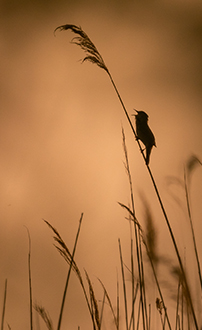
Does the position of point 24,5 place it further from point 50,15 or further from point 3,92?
point 3,92

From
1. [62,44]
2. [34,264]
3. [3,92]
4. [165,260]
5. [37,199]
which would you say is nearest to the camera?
[165,260]

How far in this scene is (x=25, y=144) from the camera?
139cm

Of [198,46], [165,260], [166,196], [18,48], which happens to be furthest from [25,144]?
[198,46]

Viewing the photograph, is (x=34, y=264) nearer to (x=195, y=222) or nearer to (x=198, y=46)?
(x=195, y=222)

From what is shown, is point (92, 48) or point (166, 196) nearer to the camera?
point (92, 48)

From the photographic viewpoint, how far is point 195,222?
1.36 metres

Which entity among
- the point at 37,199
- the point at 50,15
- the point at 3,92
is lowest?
the point at 37,199

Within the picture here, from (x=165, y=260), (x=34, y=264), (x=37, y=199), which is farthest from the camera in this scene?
(x=37, y=199)

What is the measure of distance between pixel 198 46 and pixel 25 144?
3.69ft

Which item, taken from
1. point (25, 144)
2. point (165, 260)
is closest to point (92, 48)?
point (165, 260)

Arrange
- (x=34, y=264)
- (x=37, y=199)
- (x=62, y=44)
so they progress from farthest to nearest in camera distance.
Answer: (x=62, y=44), (x=37, y=199), (x=34, y=264)

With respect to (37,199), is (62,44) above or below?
above

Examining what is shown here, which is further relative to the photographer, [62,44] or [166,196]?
[62,44]

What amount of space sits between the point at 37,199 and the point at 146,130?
0.71 m
